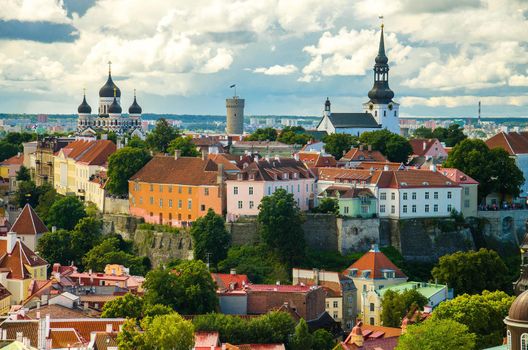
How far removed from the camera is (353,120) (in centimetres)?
13325

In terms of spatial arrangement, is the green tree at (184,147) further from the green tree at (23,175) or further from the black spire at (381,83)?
the black spire at (381,83)

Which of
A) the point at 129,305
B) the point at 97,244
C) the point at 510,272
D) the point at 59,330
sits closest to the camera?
the point at 59,330

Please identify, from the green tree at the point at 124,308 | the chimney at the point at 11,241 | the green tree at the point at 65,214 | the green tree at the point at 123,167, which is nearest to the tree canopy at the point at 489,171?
the green tree at the point at 123,167

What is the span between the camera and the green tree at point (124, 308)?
196 feet

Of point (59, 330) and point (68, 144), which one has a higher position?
point (68, 144)

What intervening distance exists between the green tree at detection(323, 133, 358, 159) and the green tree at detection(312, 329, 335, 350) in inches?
1590

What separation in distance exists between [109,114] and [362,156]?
254 feet

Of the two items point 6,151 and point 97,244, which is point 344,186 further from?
point 6,151

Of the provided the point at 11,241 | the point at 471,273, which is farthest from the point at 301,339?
the point at 11,241

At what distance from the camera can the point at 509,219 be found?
3378 inches

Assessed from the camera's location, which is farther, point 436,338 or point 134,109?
point 134,109

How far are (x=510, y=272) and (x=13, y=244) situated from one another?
29.8 meters

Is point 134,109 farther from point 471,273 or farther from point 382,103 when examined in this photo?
point 471,273

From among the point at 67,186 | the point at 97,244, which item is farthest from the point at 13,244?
the point at 67,186
